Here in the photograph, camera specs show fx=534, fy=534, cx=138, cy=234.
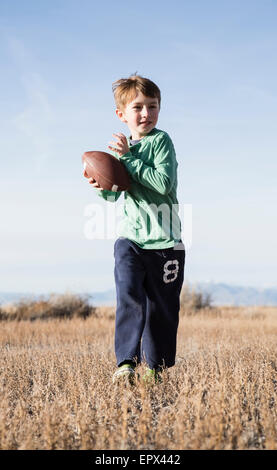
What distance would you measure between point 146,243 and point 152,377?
124 centimetres

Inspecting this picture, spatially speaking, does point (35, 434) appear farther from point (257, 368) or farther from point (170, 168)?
point (257, 368)

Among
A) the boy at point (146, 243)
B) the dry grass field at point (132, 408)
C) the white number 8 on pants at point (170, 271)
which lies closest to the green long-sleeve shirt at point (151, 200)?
the boy at point (146, 243)

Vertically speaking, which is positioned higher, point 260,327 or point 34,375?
point 34,375

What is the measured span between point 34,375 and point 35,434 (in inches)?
88.7

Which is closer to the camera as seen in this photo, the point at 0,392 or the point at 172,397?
the point at 172,397

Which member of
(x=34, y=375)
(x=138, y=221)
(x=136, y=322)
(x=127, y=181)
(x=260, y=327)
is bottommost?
(x=260, y=327)

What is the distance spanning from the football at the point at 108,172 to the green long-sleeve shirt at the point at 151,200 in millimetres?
81

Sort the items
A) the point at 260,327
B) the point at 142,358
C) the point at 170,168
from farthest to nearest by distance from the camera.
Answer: the point at 260,327 < the point at 142,358 < the point at 170,168

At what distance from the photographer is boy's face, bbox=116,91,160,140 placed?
4926 mm

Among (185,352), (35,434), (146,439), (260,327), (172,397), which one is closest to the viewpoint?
(146,439)

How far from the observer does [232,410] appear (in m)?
3.65

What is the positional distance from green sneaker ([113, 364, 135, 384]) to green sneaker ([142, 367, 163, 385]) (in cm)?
16

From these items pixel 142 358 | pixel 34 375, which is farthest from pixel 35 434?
pixel 34 375

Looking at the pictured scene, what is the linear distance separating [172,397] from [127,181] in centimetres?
191
